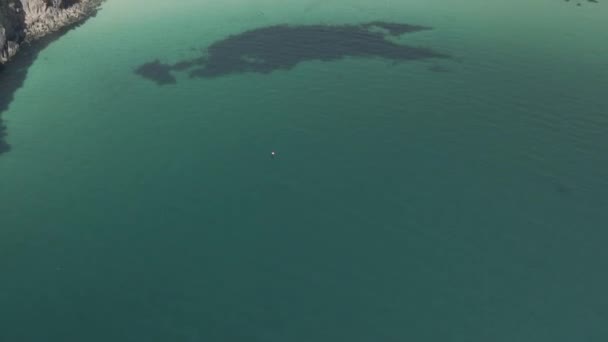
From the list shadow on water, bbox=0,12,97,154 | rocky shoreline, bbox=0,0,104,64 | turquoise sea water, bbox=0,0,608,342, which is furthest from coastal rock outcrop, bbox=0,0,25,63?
turquoise sea water, bbox=0,0,608,342

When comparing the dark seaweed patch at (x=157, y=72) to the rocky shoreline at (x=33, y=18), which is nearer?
the dark seaweed patch at (x=157, y=72)

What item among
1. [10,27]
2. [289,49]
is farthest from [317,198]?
[10,27]

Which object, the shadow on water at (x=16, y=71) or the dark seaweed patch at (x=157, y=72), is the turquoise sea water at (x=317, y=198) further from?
the dark seaweed patch at (x=157, y=72)

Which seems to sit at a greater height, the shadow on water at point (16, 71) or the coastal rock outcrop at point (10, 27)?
the coastal rock outcrop at point (10, 27)

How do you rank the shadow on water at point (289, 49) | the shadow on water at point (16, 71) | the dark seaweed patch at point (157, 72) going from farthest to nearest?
the shadow on water at point (289, 49), the dark seaweed patch at point (157, 72), the shadow on water at point (16, 71)

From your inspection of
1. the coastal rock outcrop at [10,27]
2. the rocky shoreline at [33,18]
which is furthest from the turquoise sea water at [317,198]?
the rocky shoreline at [33,18]

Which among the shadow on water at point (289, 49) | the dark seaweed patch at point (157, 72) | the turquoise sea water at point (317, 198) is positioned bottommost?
the turquoise sea water at point (317, 198)

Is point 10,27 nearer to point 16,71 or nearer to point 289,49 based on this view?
point 16,71
